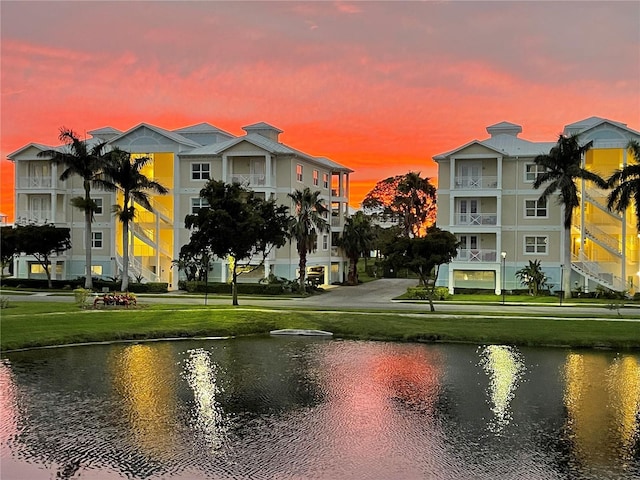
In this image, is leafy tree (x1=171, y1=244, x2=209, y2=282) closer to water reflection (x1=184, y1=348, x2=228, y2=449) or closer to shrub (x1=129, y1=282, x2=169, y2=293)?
shrub (x1=129, y1=282, x2=169, y2=293)

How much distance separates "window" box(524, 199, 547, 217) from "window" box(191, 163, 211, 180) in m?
27.1

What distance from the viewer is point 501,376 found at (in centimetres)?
2144

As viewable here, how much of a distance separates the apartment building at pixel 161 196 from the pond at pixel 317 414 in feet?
104

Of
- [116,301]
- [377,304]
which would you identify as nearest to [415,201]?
[377,304]

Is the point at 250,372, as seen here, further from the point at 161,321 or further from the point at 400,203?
the point at 400,203

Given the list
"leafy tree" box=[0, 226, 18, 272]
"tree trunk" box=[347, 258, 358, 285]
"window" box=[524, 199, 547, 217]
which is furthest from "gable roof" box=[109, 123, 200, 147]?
"window" box=[524, 199, 547, 217]

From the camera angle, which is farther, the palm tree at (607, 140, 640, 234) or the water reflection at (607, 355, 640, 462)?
the palm tree at (607, 140, 640, 234)

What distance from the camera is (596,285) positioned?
50.6 metres

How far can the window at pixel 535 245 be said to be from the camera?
174ft

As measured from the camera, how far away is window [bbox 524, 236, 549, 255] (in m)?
53.1

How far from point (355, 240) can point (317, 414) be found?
153ft

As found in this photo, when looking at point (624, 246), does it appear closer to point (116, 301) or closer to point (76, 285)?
point (116, 301)

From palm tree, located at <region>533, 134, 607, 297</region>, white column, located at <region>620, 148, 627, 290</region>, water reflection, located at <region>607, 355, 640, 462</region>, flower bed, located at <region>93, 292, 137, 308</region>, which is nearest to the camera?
water reflection, located at <region>607, 355, 640, 462</region>

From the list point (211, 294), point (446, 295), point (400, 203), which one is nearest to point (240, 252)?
point (211, 294)
